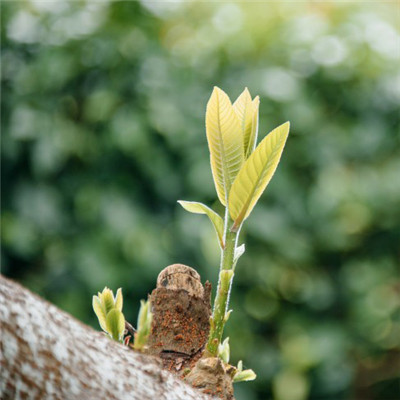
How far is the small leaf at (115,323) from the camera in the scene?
1.99 ft

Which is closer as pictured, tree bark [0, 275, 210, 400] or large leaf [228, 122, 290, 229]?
tree bark [0, 275, 210, 400]

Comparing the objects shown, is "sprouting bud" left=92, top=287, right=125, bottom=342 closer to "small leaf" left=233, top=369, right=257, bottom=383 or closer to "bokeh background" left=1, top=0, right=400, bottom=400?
"small leaf" left=233, top=369, right=257, bottom=383

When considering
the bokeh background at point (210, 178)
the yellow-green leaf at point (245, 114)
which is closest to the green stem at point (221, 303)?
the yellow-green leaf at point (245, 114)

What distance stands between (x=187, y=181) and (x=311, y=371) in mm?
806

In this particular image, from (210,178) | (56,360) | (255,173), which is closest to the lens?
(56,360)

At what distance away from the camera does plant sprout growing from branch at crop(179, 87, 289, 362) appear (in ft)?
1.92

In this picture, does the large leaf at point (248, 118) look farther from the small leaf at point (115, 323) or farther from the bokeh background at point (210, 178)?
the bokeh background at point (210, 178)

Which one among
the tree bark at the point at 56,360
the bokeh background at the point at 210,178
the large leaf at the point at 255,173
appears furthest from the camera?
the bokeh background at the point at 210,178

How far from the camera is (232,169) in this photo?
62 cm

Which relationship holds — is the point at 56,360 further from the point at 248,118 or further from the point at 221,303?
the point at 248,118

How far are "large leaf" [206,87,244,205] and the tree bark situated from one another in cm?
21

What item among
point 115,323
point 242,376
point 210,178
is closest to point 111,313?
point 115,323

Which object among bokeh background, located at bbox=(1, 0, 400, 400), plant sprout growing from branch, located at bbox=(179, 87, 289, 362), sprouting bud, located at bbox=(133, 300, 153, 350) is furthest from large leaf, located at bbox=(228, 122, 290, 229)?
bokeh background, located at bbox=(1, 0, 400, 400)

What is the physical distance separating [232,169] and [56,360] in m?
0.27
